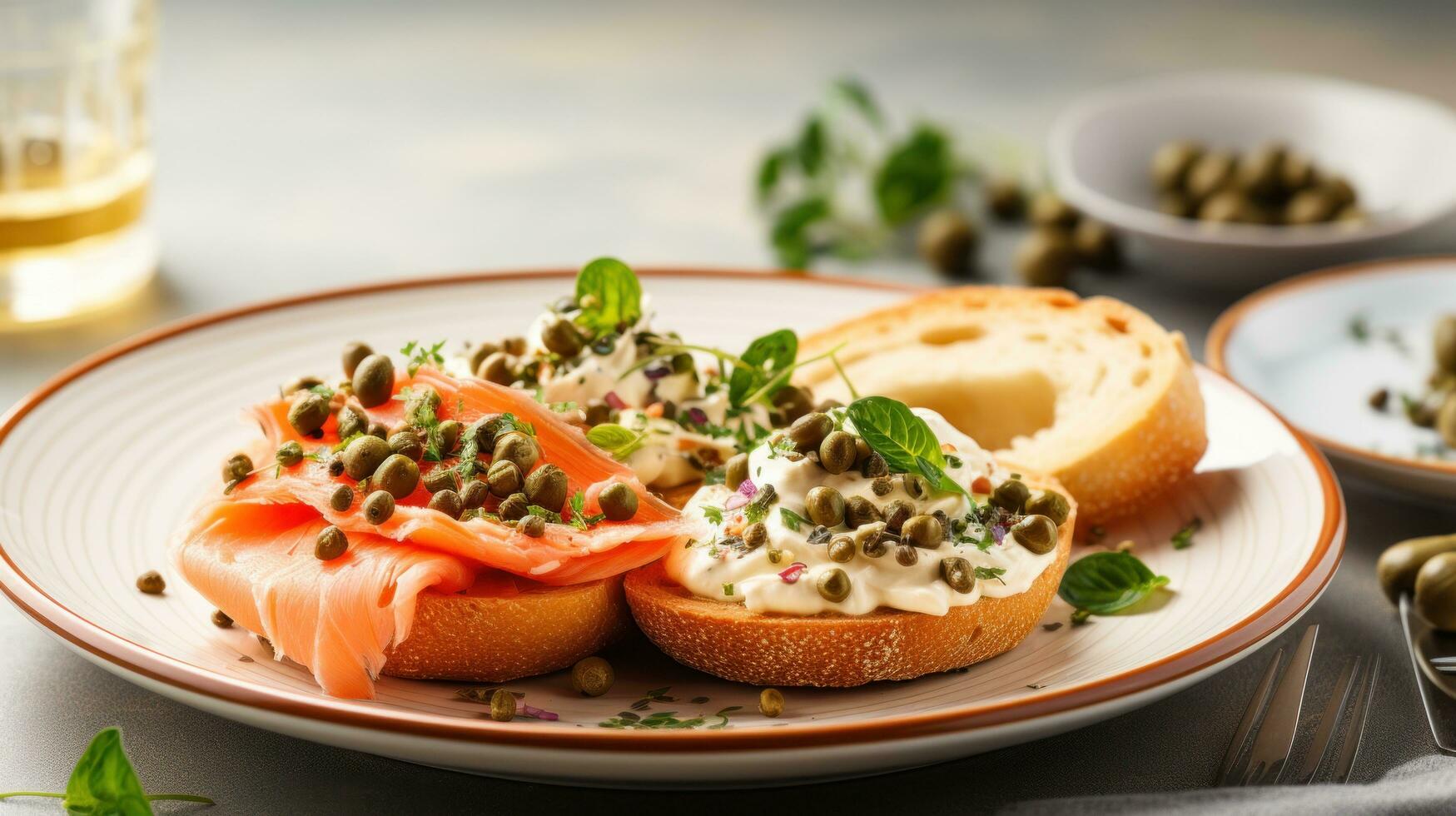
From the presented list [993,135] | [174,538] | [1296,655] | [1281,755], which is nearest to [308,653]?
[174,538]

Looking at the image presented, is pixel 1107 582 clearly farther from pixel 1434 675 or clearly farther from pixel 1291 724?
pixel 1434 675

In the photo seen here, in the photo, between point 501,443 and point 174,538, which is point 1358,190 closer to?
point 501,443

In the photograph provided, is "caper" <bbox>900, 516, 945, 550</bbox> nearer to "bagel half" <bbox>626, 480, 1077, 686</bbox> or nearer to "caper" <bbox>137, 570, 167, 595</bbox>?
"bagel half" <bbox>626, 480, 1077, 686</bbox>

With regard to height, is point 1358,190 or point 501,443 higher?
point 501,443

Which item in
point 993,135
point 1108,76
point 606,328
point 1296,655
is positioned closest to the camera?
point 1296,655

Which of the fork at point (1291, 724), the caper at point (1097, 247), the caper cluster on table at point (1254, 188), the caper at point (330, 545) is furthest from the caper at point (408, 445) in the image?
the caper cluster on table at point (1254, 188)

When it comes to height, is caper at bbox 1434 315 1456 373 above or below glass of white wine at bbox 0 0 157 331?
below

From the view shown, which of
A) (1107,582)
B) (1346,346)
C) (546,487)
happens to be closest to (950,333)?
(1107,582)

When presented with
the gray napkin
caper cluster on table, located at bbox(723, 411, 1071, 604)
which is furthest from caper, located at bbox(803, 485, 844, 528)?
the gray napkin
